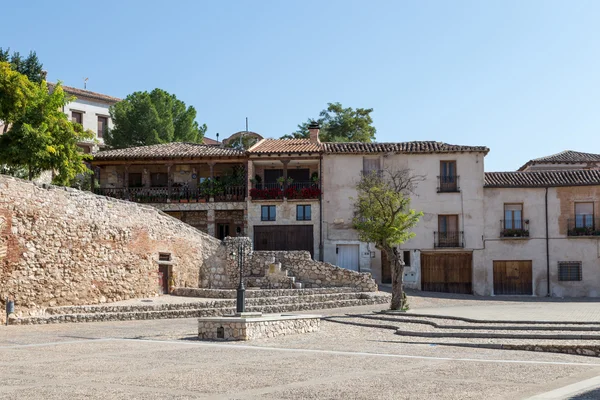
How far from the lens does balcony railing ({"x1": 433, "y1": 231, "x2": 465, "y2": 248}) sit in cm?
3903

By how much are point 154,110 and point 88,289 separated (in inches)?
1050

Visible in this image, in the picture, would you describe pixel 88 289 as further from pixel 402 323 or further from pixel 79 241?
pixel 402 323

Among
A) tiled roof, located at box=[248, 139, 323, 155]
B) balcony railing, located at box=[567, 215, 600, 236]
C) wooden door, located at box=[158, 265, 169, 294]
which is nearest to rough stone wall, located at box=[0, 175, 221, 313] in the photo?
wooden door, located at box=[158, 265, 169, 294]

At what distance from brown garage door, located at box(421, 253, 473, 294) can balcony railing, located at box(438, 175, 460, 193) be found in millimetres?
3445

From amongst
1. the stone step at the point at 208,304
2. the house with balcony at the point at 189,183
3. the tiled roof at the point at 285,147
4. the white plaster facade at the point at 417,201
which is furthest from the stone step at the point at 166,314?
the house with balcony at the point at 189,183

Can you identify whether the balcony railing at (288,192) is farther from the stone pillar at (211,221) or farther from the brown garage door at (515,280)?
the brown garage door at (515,280)

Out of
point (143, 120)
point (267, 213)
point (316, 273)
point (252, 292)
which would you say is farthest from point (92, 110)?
point (252, 292)

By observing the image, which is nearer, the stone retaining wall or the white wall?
the stone retaining wall

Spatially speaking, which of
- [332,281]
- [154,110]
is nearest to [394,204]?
[332,281]

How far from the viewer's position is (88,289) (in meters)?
26.6

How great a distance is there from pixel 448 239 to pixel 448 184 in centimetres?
296

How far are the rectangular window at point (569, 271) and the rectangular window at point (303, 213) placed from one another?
525 inches

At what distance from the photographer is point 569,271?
1523 inches

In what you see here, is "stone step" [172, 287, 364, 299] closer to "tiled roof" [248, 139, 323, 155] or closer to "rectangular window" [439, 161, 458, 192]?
"tiled roof" [248, 139, 323, 155]
